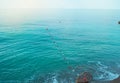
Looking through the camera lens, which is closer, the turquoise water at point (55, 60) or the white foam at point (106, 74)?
the white foam at point (106, 74)

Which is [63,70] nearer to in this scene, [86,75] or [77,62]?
[77,62]

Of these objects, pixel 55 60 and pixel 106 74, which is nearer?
pixel 106 74

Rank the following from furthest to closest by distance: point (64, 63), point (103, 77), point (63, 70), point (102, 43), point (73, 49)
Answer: point (102, 43) < point (73, 49) < point (64, 63) < point (63, 70) < point (103, 77)

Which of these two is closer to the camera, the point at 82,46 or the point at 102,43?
the point at 82,46

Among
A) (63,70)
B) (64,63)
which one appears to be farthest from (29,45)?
(63,70)

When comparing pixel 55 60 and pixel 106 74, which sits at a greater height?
pixel 55 60

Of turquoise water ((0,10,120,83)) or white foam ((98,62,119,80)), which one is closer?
white foam ((98,62,119,80))

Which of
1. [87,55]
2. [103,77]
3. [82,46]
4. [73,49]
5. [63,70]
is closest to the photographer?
[103,77]

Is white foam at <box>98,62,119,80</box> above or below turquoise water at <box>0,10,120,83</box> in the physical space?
below

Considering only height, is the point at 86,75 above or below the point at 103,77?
above

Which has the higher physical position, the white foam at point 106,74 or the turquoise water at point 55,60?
the turquoise water at point 55,60
